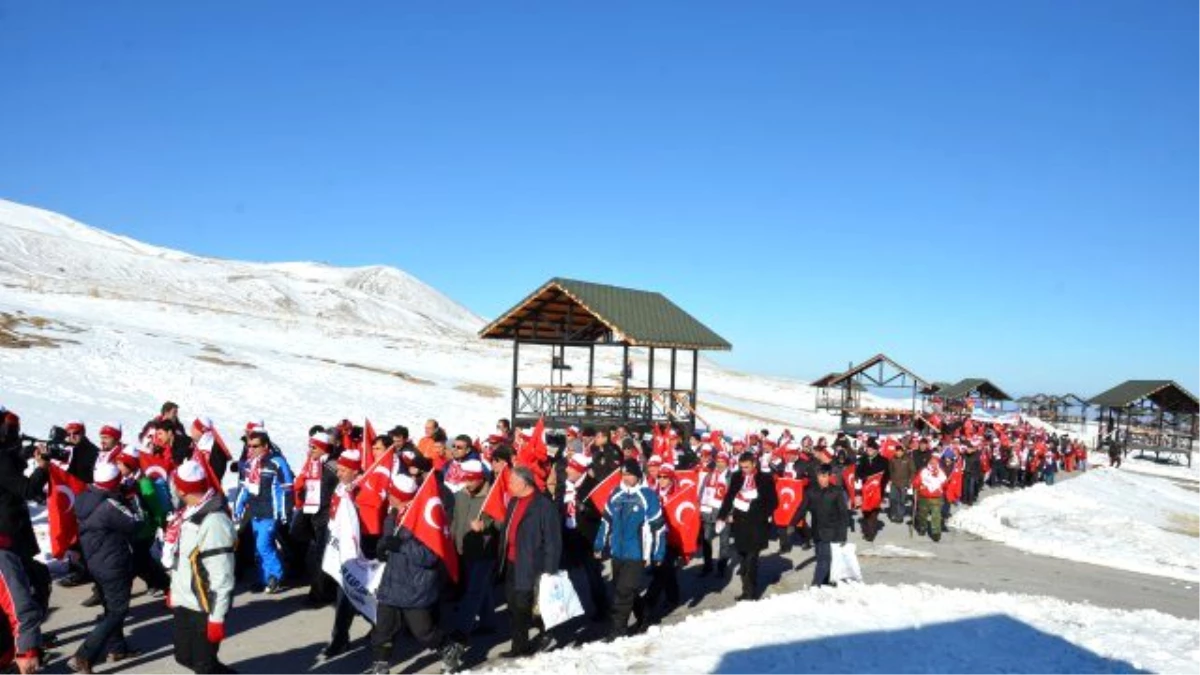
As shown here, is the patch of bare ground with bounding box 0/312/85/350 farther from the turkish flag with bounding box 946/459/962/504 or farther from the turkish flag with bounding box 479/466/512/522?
the turkish flag with bounding box 946/459/962/504

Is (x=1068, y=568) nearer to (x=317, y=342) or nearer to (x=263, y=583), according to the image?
(x=263, y=583)

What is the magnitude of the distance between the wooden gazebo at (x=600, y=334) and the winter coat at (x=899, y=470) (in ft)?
24.6

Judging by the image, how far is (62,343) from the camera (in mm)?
26453

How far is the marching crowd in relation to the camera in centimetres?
586

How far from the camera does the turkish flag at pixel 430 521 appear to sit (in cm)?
662

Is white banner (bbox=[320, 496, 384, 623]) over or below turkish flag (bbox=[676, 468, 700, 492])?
below

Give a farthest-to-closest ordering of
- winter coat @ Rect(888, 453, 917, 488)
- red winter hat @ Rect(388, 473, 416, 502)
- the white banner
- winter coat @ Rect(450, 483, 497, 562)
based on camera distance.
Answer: winter coat @ Rect(888, 453, 917, 488), winter coat @ Rect(450, 483, 497, 562), the white banner, red winter hat @ Rect(388, 473, 416, 502)

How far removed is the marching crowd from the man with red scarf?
0.08 ft

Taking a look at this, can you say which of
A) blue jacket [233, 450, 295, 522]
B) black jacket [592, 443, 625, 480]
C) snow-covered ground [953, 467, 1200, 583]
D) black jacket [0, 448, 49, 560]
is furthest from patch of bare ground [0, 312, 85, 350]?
snow-covered ground [953, 467, 1200, 583]

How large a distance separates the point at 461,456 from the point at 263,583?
8.45 ft

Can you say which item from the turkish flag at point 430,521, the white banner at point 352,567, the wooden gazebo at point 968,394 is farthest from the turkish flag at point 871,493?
the wooden gazebo at point 968,394

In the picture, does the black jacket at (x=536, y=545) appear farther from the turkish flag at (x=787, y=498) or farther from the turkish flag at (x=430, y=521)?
the turkish flag at (x=787, y=498)

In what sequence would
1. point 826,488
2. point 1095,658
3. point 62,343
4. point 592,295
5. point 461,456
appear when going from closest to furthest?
1. point 1095,658
2. point 461,456
3. point 826,488
4. point 592,295
5. point 62,343

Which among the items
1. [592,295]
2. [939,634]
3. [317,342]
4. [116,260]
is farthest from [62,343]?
[116,260]
